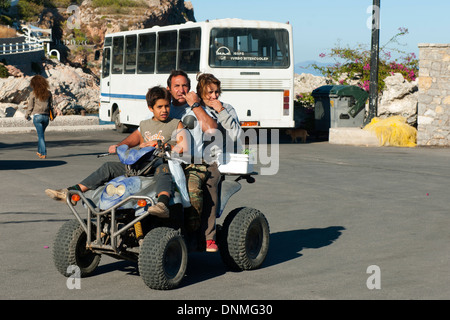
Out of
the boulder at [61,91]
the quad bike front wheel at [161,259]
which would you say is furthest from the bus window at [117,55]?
the boulder at [61,91]

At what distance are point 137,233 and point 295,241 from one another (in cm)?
252

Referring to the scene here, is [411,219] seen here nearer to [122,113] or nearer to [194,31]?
[194,31]

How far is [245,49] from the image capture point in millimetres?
21594

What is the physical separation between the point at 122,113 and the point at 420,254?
19.0m

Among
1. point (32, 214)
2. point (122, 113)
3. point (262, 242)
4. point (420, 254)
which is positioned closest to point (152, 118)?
point (262, 242)

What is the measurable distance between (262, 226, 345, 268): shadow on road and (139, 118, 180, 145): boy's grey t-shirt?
1.47 m

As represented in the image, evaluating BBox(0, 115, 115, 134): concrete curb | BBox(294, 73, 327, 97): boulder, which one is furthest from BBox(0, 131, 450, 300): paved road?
BBox(294, 73, 327, 97): boulder

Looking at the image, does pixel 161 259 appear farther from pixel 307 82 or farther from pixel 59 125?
pixel 307 82

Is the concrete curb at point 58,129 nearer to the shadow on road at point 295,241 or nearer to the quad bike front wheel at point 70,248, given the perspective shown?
the shadow on road at point 295,241

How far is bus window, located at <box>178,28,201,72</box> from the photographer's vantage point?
70.9 ft

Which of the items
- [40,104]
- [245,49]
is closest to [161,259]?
[40,104]

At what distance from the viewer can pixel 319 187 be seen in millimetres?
12734

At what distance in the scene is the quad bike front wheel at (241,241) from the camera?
681 cm

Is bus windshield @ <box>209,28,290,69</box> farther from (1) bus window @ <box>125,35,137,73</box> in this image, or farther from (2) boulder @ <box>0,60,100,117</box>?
(2) boulder @ <box>0,60,100,117</box>
